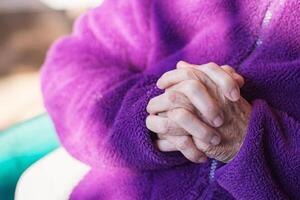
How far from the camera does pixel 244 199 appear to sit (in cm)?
60

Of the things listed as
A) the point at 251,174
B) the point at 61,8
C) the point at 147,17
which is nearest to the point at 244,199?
the point at 251,174

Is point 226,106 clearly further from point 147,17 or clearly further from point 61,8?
point 61,8

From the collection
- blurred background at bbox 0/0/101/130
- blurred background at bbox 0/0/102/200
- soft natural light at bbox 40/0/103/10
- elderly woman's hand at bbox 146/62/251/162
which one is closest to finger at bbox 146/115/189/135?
elderly woman's hand at bbox 146/62/251/162

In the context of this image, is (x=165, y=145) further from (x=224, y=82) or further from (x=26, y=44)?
(x=26, y=44)

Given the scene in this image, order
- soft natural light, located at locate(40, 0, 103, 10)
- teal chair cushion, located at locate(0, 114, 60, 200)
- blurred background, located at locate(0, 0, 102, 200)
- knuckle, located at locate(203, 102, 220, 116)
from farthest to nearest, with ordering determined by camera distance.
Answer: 1. soft natural light, located at locate(40, 0, 103, 10)
2. blurred background, located at locate(0, 0, 102, 200)
3. teal chair cushion, located at locate(0, 114, 60, 200)
4. knuckle, located at locate(203, 102, 220, 116)

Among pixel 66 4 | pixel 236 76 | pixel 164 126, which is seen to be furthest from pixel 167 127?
pixel 66 4

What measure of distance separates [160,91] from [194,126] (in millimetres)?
95

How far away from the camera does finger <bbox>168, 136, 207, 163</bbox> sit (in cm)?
60

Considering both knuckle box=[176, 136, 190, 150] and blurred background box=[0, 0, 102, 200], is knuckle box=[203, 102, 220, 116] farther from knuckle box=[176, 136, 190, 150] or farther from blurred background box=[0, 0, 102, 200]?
blurred background box=[0, 0, 102, 200]

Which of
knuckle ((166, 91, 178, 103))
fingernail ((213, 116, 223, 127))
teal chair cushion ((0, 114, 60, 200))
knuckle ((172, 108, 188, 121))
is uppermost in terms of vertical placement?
knuckle ((166, 91, 178, 103))

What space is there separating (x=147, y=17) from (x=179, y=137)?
0.84ft

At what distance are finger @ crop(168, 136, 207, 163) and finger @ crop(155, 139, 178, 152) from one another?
2 centimetres

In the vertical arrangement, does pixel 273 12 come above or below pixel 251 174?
above

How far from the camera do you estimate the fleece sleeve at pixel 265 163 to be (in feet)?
1.89
